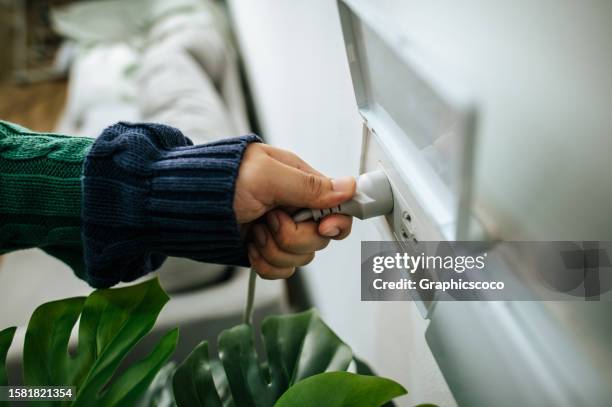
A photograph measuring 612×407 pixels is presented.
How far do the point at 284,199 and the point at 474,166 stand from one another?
217 mm

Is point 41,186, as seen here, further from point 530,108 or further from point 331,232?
point 530,108

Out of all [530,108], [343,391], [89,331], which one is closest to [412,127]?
[530,108]

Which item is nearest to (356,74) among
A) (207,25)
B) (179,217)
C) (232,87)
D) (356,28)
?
(356,28)

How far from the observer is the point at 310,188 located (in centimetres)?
38

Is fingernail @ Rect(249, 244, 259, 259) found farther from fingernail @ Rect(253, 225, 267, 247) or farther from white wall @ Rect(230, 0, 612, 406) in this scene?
white wall @ Rect(230, 0, 612, 406)

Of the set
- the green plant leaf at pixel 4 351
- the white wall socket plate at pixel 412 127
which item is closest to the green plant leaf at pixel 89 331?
the green plant leaf at pixel 4 351

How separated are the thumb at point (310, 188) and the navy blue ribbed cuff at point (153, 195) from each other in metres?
0.04

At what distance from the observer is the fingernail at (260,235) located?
43cm

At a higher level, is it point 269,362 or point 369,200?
point 369,200

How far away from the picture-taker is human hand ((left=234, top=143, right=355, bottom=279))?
1.24ft

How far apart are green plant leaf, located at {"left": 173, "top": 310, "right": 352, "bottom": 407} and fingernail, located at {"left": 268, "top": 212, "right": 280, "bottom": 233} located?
10 cm

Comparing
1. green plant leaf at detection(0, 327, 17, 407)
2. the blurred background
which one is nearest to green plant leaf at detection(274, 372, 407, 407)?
the blurred background

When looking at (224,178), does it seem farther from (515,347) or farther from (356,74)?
(515,347)

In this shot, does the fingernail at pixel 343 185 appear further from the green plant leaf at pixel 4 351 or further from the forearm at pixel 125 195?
the green plant leaf at pixel 4 351
